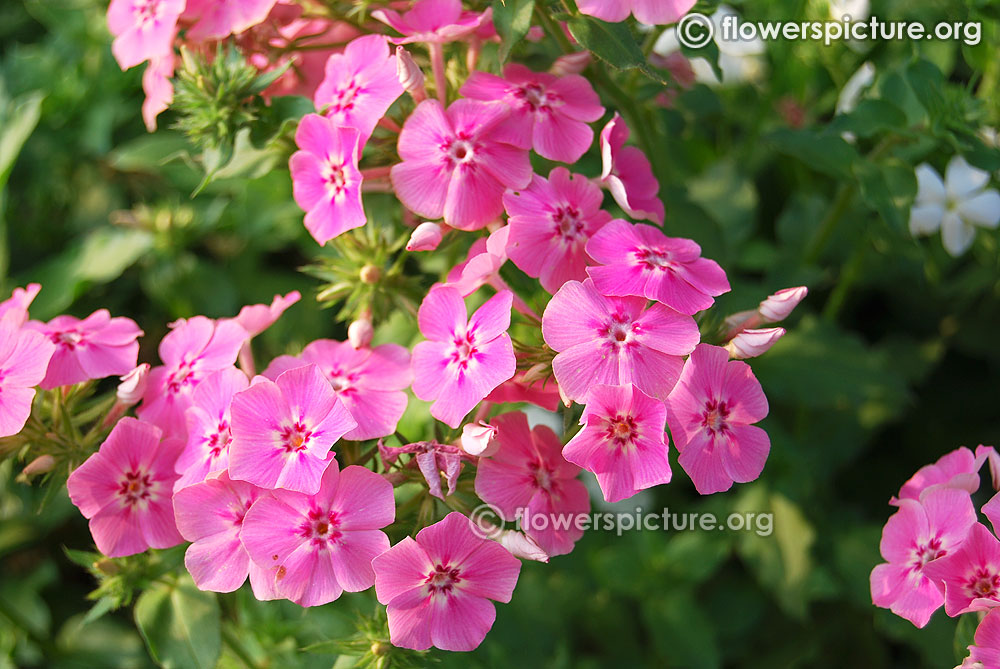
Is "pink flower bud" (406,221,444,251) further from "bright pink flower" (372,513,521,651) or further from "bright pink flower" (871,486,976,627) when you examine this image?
"bright pink flower" (871,486,976,627)

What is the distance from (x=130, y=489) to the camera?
155cm

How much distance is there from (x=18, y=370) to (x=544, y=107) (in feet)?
3.32

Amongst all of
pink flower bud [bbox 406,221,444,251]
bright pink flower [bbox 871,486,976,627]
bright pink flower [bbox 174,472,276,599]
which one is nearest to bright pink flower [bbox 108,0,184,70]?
pink flower bud [bbox 406,221,444,251]

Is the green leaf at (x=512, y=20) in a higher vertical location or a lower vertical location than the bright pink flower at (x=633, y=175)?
higher

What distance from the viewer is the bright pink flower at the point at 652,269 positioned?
1.40 m

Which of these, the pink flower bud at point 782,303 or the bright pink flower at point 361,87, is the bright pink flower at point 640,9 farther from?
the pink flower bud at point 782,303

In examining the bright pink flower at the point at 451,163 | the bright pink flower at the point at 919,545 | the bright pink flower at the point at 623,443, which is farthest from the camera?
the bright pink flower at the point at 451,163

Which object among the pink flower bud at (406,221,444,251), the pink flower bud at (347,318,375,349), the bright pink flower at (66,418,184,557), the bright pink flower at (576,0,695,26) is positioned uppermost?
the bright pink flower at (576,0,695,26)

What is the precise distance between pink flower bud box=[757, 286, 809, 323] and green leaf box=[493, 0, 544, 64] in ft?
1.95

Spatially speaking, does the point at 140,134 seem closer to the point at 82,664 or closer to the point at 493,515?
the point at 82,664

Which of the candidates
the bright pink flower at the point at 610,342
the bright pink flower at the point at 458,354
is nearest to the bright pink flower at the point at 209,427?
the bright pink flower at the point at 458,354

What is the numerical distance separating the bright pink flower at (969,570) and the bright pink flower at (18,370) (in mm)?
1473

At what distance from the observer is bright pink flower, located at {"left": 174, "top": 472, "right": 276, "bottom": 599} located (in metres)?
1.43

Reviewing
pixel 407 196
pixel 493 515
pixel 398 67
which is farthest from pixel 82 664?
pixel 398 67
